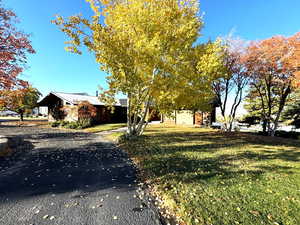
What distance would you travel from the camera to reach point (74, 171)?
540 cm

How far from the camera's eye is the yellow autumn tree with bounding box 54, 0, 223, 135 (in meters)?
7.55

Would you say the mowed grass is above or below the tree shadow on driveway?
above

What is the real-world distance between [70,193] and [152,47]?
22.9 feet

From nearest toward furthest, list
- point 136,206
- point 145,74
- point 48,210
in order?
point 48,210 → point 136,206 → point 145,74

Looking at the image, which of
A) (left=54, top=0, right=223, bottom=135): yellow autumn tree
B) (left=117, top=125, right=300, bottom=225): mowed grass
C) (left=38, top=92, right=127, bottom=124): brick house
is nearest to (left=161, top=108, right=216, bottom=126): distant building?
(left=38, top=92, right=127, bottom=124): brick house

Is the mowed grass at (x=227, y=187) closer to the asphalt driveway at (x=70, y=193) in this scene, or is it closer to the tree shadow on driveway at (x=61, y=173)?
the asphalt driveway at (x=70, y=193)

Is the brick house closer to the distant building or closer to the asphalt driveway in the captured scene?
the distant building

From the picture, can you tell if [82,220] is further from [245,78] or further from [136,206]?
[245,78]

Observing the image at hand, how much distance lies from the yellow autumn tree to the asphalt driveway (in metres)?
4.82

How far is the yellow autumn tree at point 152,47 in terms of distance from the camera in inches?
297

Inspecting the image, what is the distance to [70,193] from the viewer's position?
12.8 ft

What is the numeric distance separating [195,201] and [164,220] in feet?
3.05

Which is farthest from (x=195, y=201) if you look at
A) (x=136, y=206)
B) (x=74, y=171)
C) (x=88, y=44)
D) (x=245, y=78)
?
(x=245, y=78)

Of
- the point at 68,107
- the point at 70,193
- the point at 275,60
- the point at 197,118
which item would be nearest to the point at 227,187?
the point at 70,193
